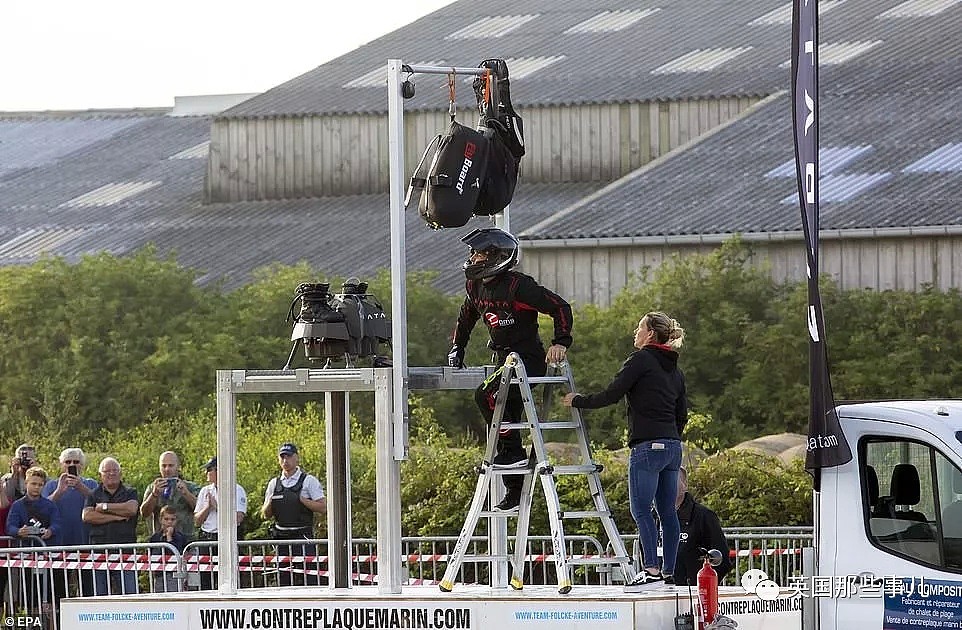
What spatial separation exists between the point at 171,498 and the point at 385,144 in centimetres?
2798

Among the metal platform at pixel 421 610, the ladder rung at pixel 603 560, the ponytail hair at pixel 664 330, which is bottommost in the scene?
the metal platform at pixel 421 610

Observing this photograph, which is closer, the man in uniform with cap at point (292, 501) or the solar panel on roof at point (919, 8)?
the man in uniform with cap at point (292, 501)

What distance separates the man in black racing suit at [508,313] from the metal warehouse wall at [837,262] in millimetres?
19619

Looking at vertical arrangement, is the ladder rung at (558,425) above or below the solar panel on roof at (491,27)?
below

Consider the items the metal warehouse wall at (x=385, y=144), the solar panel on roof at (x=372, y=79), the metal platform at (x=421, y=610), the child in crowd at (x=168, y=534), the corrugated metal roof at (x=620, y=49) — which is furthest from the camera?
the solar panel on roof at (x=372, y=79)

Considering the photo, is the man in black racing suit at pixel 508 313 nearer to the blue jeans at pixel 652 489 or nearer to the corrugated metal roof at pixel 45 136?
the blue jeans at pixel 652 489

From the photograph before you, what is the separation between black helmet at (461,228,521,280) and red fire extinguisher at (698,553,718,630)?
7.29 feet

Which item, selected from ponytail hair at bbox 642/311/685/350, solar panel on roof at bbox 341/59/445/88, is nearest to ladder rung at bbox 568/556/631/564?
ponytail hair at bbox 642/311/685/350

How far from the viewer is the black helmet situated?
10820mm

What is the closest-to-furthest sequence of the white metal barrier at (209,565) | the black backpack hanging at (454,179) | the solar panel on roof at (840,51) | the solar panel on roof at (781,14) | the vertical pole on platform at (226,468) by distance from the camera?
the vertical pole on platform at (226,468) < the black backpack hanging at (454,179) < the white metal barrier at (209,565) < the solar panel on roof at (840,51) < the solar panel on roof at (781,14)

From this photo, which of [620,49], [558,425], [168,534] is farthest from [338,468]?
[620,49]

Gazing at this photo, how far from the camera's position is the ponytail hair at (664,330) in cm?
1084

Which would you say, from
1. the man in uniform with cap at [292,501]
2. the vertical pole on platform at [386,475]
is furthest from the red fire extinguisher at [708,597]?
the man in uniform with cap at [292,501]

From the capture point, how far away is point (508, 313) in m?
10.9
